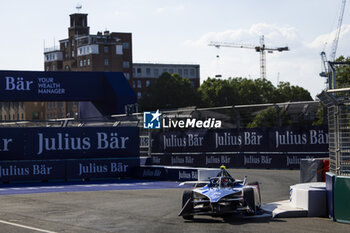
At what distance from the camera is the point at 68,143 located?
84.0 feet

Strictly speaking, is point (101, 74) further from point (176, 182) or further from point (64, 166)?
point (176, 182)

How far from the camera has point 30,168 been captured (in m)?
24.9

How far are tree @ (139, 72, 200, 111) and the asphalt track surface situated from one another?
88.0 metres

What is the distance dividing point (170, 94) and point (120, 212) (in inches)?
3839

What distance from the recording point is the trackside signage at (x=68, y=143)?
2466 centimetres

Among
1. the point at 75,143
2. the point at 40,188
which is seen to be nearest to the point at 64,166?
the point at 75,143

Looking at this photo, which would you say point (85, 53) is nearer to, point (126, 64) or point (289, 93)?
point (126, 64)

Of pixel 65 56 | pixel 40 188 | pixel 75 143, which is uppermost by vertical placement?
pixel 65 56

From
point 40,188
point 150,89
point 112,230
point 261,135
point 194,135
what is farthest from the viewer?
point 150,89

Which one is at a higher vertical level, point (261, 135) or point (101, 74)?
point (101, 74)

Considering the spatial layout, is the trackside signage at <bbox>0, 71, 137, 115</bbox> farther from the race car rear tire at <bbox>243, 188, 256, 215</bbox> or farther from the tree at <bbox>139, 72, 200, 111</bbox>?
the tree at <bbox>139, 72, 200, 111</bbox>

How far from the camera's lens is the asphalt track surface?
463 inches

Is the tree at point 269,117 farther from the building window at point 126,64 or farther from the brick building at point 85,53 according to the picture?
the building window at point 126,64

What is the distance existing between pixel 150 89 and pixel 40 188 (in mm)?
92447
